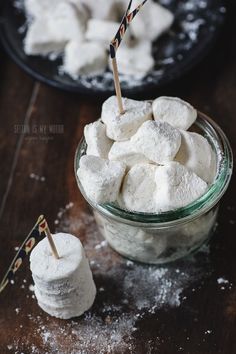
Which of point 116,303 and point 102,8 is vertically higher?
point 102,8

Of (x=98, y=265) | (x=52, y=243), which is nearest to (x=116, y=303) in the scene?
(x=98, y=265)

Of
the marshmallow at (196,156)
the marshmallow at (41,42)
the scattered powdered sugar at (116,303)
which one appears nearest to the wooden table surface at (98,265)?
the scattered powdered sugar at (116,303)

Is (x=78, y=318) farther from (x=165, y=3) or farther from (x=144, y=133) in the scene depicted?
(x=165, y=3)

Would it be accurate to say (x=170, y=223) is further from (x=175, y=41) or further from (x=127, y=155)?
(x=175, y=41)

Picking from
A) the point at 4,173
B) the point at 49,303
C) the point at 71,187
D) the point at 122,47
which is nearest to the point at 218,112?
the point at 122,47

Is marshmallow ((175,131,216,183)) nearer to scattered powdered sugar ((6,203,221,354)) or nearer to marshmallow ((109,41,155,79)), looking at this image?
scattered powdered sugar ((6,203,221,354))
